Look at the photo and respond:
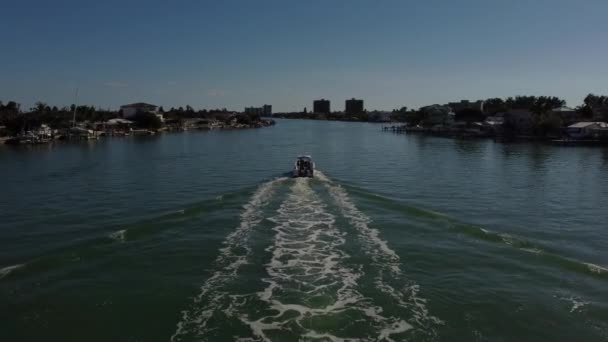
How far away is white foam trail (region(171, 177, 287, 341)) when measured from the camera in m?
11.2

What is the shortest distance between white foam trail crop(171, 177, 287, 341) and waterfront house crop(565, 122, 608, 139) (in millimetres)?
88661

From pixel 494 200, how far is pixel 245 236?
18976 millimetres

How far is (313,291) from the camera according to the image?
1286cm

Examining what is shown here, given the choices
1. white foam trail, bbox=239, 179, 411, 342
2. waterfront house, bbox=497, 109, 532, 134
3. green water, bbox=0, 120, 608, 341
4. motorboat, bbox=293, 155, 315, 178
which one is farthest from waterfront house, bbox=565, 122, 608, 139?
white foam trail, bbox=239, 179, 411, 342

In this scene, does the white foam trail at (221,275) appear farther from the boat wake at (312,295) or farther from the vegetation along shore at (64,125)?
the vegetation along shore at (64,125)

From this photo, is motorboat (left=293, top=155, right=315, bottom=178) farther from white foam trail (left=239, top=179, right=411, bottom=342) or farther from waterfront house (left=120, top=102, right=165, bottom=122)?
waterfront house (left=120, top=102, right=165, bottom=122)

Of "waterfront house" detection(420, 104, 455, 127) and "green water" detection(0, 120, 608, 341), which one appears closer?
"green water" detection(0, 120, 608, 341)

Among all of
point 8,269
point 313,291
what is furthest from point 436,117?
point 8,269

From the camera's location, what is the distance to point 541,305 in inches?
495

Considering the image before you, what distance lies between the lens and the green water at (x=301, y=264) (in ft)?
36.8

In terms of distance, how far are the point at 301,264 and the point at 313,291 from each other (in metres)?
2.29

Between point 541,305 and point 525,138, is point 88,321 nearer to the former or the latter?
point 541,305

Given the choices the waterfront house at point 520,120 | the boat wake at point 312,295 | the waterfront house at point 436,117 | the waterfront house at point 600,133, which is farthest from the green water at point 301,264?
the waterfront house at point 436,117

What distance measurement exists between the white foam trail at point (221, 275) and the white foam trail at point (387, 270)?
4932mm
